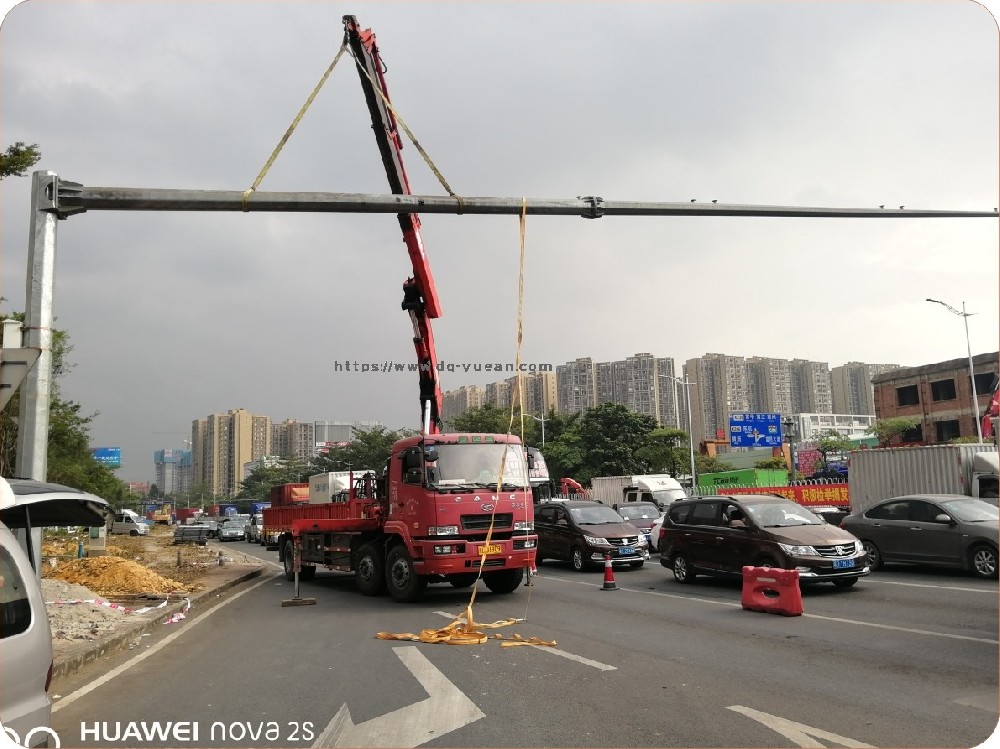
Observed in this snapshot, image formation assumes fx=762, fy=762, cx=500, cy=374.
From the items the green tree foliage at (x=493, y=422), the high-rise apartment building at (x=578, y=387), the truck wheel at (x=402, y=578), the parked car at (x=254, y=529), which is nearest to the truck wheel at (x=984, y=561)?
the truck wheel at (x=402, y=578)

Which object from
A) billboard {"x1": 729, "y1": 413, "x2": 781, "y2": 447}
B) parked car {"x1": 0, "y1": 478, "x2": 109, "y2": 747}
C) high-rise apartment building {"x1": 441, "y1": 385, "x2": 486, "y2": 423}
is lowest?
parked car {"x1": 0, "y1": 478, "x2": 109, "y2": 747}

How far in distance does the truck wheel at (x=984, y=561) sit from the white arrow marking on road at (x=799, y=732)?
9.61m

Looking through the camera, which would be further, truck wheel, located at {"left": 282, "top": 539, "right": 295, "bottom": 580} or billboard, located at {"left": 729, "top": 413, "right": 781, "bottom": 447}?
billboard, located at {"left": 729, "top": 413, "right": 781, "bottom": 447}

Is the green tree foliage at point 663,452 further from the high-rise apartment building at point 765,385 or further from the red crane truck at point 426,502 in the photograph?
the high-rise apartment building at point 765,385

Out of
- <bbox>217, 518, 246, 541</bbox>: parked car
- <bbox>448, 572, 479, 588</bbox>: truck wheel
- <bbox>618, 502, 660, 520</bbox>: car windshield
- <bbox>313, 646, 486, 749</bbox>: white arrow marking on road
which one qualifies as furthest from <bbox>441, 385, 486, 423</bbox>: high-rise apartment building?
<bbox>313, 646, 486, 749</bbox>: white arrow marking on road

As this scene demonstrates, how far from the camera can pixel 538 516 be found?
1930 cm

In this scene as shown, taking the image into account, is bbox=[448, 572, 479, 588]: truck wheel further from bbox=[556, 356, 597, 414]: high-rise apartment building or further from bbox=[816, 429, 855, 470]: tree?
bbox=[556, 356, 597, 414]: high-rise apartment building

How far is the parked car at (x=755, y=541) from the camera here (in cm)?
1193

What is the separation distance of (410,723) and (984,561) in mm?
11687

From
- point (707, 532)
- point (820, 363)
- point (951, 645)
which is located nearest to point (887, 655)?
point (951, 645)

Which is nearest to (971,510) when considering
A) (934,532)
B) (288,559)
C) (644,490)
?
(934,532)

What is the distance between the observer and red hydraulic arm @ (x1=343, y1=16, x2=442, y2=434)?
1284 centimetres

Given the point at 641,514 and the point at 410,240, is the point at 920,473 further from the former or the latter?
the point at 410,240

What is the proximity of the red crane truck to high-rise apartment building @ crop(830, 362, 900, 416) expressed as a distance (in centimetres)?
9146
